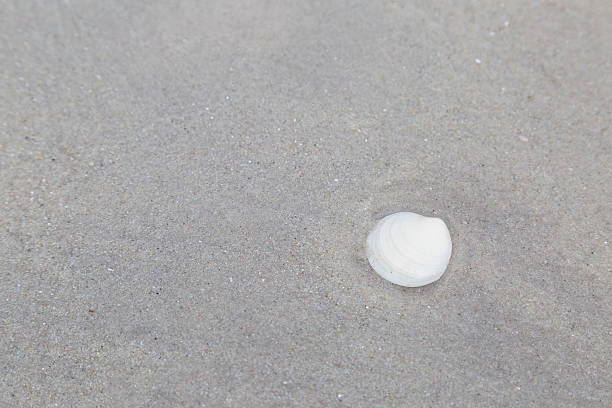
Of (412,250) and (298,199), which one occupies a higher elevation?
(412,250)

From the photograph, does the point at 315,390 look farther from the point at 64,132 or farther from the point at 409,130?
the point at 64,132

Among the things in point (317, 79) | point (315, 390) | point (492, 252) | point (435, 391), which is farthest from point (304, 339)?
point (317, 79)

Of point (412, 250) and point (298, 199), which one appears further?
point (298, 199)
